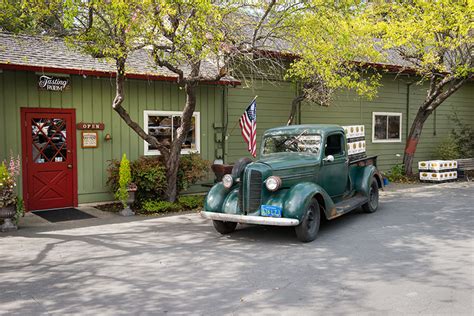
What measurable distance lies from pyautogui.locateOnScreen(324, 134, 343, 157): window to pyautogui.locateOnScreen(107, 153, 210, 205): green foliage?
3563mm

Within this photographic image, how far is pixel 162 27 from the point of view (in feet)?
26.2

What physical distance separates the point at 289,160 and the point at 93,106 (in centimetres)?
530

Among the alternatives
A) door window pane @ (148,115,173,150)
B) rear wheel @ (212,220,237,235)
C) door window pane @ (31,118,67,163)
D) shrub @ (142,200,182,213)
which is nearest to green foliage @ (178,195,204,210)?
shrub @ (142,200,182,213)

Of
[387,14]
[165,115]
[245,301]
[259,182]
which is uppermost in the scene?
[387,14]

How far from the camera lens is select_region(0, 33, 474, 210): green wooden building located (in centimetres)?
972

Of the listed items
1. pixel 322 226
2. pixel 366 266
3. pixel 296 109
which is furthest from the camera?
pixel 296 109

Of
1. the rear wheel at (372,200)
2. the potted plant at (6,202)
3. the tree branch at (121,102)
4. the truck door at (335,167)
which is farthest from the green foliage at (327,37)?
the potted plant at (6,202)

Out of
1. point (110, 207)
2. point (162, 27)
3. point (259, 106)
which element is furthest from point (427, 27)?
point (110, 207)

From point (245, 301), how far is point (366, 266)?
1966 millimetres

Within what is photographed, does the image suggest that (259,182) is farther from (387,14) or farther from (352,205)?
(387,14)

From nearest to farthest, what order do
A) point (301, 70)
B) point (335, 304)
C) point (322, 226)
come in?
point (335, 304), point (322, 226), point (301, 70)

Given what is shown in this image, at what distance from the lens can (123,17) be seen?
296 inches

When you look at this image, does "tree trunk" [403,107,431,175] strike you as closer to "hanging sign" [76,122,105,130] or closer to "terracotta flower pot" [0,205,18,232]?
"hanging sign" [76,122,105,130]

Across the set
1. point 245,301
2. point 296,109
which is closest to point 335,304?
point 245,301
